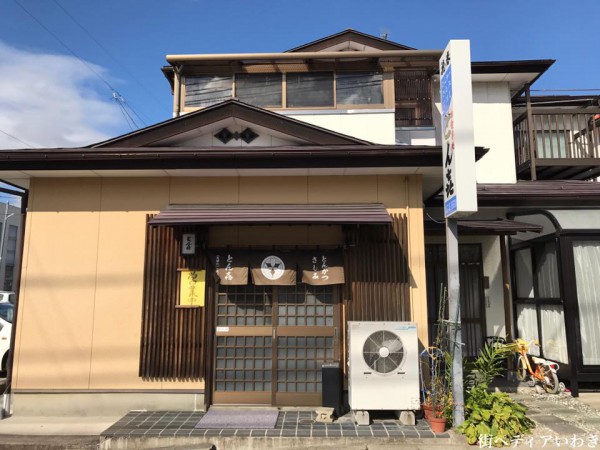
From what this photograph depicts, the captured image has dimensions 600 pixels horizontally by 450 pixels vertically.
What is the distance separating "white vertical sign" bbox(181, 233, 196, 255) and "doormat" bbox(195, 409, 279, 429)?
2.66 m

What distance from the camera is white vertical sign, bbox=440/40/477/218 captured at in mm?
5504

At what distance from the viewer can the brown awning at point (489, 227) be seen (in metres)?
8.27

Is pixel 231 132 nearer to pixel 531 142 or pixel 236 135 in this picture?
pixel 236 135

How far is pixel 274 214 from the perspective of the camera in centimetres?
665

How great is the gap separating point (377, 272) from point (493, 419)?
2.68 m

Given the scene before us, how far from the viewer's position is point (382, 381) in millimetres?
6184

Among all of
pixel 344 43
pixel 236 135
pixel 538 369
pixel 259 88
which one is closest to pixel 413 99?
pixel 344 43

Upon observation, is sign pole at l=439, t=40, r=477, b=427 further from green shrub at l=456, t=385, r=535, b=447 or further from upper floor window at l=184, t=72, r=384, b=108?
upper floor window at l=184, t=72, r=384, b=108

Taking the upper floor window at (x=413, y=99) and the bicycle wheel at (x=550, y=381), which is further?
the upper floor window at (x=413, y=99)

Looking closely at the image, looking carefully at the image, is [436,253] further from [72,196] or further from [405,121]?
[72,196]

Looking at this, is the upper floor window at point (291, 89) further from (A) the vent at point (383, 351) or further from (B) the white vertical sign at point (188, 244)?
(A) the vent at point (383, 351)

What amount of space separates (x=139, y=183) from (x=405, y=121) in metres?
8.16

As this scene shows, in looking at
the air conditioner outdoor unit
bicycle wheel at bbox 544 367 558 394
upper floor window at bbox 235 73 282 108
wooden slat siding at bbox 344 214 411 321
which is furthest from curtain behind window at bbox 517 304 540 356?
upper floor window at bbox 235 73 282 108

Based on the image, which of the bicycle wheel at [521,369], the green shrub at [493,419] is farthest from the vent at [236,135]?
the bicycle wheel at [521,369]
